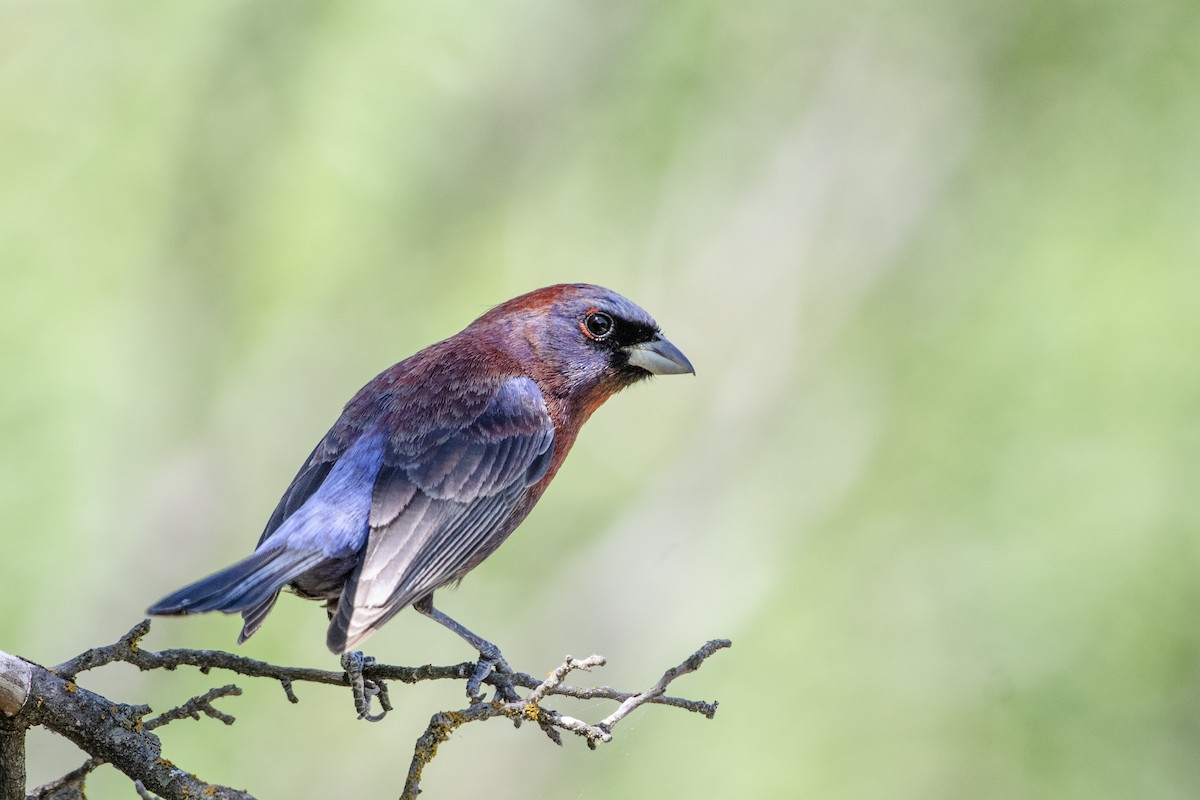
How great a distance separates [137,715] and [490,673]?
108cm

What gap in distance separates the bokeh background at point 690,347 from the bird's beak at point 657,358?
351cm

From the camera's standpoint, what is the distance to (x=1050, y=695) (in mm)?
7887

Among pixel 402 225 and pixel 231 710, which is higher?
pixel 402 225

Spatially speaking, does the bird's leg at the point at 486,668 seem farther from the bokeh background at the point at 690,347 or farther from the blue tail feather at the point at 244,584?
the bokeh background at the point at 690,347

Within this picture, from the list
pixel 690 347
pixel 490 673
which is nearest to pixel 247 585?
pixel 490 673

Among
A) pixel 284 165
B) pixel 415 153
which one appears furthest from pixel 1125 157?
pixel 284 165

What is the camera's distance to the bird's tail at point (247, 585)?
10.5 ft

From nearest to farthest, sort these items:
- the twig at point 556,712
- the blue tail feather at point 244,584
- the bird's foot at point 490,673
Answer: the twig at point 556,712 → the blue tail feather at point 244,584 → the bird's foot at point 490,673

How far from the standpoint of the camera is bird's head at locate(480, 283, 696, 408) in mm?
4602

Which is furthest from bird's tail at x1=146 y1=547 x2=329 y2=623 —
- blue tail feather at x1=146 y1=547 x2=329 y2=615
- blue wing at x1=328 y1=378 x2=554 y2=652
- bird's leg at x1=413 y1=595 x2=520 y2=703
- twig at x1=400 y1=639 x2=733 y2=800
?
twig at x1=400 y1=639 x2=733 y2=800

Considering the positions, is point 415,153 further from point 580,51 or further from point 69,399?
point 69,399

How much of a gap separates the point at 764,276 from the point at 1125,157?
2.95m

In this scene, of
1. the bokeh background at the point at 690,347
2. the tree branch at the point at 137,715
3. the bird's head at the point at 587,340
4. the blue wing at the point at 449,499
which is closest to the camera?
the tree branch at the point at 137,715

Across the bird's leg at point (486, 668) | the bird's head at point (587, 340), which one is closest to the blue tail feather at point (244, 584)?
the bird's leg at point (486, 668)
